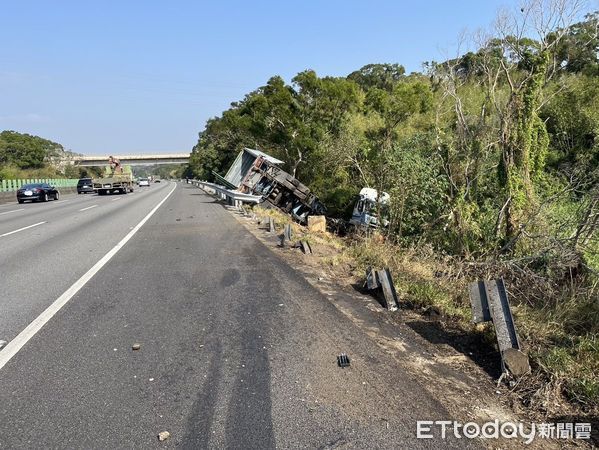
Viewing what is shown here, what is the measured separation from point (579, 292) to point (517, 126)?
6257 mm

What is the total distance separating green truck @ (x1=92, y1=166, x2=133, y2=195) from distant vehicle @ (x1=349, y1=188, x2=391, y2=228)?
28.9m

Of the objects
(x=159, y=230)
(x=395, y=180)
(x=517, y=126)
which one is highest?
(x=517, y=126)

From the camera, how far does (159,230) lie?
13.8 metres

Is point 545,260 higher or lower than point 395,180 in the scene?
lower

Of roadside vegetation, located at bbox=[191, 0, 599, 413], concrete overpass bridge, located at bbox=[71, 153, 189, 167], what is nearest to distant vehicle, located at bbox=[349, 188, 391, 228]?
roadside vegetation, located at bbox=[191, 0, 599, 413]

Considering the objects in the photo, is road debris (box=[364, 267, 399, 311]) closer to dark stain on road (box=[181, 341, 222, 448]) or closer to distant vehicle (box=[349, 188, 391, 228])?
dark stain on road (box=[181, 341, 222, 448])

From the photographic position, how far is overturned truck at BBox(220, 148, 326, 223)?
22625 mm

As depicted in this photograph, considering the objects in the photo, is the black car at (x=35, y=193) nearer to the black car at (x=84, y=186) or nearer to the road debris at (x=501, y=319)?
the black car at (x=84, y=186)

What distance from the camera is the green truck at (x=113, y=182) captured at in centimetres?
4016

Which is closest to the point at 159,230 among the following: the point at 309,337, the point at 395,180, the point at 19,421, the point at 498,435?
the point at 395,180

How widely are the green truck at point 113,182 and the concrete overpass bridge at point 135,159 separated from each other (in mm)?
53883

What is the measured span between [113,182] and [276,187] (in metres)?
23.3

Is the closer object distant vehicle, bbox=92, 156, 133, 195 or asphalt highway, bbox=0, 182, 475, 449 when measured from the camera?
asphalt highway, bbox=0, 182, 475, 449

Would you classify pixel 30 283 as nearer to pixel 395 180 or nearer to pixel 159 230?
pixel 159 230
